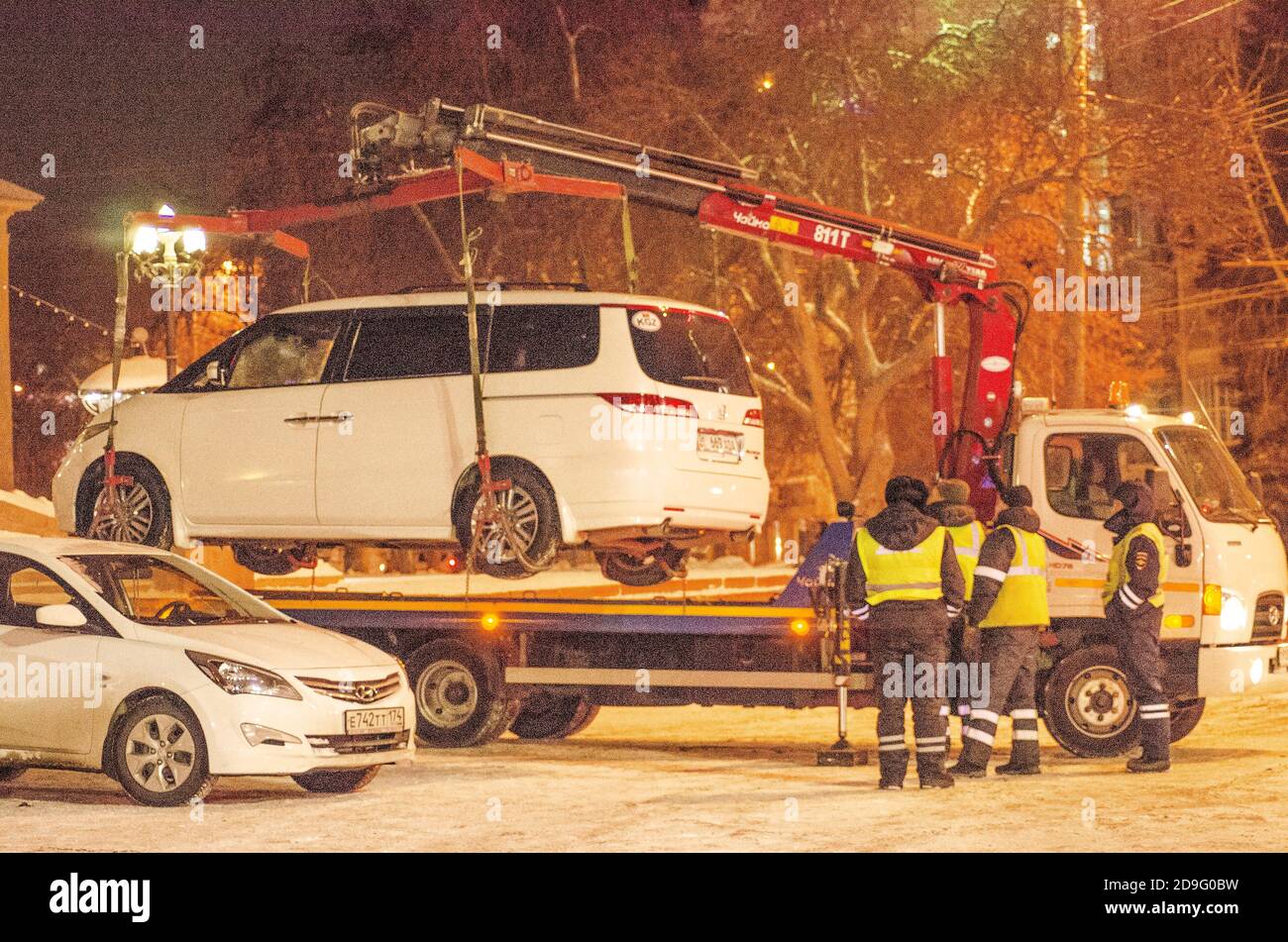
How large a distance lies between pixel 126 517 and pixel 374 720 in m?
3.39

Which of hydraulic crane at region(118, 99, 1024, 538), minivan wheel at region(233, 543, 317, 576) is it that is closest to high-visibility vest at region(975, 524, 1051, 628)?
hydraulic crane at region(118, 99, 1024, 538)

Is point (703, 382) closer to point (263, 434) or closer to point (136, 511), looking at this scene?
point (263, 434)

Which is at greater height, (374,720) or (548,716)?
(374,720)

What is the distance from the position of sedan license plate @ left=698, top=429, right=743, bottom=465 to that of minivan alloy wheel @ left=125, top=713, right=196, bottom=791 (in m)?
3.81

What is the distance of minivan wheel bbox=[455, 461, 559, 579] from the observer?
12.8 metres

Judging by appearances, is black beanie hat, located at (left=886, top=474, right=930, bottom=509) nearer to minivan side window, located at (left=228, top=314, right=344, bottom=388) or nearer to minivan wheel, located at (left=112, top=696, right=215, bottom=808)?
minivan side window, located at (left=228, top=314, right=344, bottom=388)

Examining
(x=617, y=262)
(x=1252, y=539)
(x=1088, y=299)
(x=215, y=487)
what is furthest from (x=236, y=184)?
(x=1252, y=539)

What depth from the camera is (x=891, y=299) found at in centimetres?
2983

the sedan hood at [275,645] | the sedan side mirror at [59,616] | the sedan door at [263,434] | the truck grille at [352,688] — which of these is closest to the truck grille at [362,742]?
the truck grille at [352,688]

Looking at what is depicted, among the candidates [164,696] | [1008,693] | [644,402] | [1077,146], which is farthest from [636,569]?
[1077,146]

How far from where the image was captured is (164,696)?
35.8 feet

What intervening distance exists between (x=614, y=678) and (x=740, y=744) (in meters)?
2.06

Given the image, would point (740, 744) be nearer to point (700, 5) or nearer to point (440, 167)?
point (440, 167)

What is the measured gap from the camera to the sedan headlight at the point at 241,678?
35.7 feet
